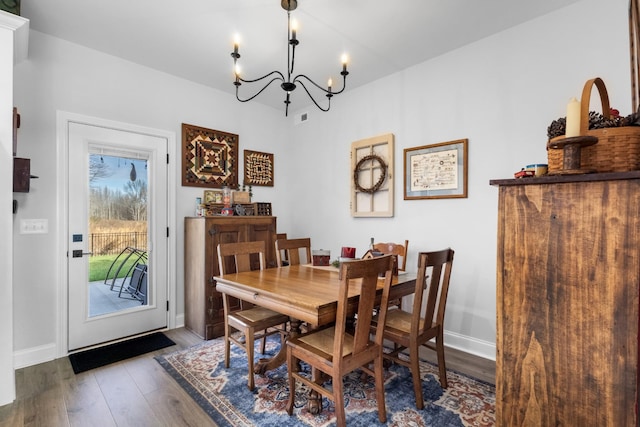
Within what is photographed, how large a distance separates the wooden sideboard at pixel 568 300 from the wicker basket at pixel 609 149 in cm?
10

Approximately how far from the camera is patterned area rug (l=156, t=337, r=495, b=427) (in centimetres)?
193

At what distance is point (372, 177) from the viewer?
12.1ft

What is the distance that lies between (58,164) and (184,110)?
4.49ft

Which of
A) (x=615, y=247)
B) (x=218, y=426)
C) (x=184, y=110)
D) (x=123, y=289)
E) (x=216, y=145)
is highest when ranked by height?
(x=184, y=110)

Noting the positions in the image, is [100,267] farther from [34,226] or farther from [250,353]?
[250,353]

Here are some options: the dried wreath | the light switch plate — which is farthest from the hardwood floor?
the dried wreath

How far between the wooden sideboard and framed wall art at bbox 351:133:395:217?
2.48m

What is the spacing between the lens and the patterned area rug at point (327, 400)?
75.9 inches

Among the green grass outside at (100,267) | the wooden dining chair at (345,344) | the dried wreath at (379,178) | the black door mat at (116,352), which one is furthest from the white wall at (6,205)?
the dried wreath at (379,178)

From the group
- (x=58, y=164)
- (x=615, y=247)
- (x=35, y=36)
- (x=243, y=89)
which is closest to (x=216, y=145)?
(x=243, y=89)

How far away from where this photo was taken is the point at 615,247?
863 millimetres

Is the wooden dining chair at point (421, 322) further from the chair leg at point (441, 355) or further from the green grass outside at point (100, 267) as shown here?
the green grass outside at point (100, 267)

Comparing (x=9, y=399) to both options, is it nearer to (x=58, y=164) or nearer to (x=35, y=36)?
(x=58, y=164)

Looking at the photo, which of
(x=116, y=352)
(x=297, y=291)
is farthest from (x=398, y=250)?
(x=116, y=352)
